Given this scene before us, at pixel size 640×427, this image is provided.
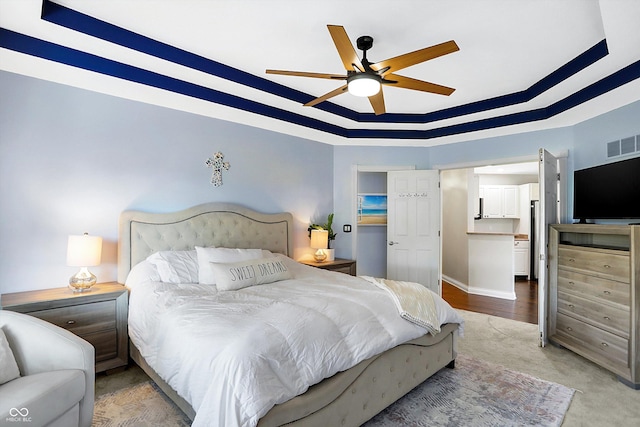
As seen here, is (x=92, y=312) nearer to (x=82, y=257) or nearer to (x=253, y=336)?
(x=82, y=257)

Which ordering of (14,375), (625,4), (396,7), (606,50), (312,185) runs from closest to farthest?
(14,375) → (625,4) → (396,7) → (606,50) → (312,185)

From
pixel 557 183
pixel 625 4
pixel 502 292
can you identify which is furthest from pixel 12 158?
pixel 502 292

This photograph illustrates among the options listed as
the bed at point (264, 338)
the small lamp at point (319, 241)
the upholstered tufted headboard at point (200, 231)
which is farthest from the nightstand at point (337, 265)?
the bed at point (264, 338)

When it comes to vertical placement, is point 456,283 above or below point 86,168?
below

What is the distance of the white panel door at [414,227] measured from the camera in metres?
5.12

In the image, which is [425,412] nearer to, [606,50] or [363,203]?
[606,50]

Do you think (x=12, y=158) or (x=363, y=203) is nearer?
(x=12, y=158)

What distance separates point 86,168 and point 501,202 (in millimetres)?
8224

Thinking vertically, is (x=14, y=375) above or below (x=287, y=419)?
above

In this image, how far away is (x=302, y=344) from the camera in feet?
5.80

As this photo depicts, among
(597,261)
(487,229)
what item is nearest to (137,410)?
(597,261)

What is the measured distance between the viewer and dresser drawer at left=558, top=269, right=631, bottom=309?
2.79 metres

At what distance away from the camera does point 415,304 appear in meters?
2.52

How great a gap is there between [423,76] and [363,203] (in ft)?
8.67
